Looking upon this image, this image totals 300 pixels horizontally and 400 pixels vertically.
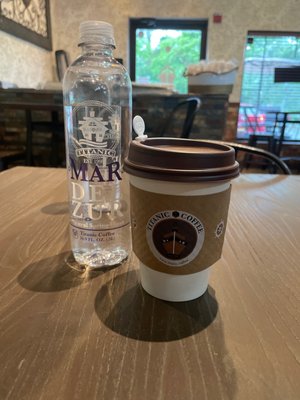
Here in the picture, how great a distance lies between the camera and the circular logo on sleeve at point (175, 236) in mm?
273

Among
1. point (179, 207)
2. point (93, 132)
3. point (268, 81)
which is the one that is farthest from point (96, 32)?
point (268, 81)

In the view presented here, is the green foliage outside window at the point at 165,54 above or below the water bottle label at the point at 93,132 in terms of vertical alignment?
Answer: above

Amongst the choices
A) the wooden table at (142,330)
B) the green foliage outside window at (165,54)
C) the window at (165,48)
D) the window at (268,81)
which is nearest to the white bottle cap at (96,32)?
the wooden table at (142,330)

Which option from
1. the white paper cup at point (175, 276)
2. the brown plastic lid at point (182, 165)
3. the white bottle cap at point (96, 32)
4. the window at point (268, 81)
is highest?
the window at point (268, 81)

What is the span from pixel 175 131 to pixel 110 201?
7.42ft

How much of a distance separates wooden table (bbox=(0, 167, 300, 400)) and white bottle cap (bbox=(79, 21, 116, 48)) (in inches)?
10.6

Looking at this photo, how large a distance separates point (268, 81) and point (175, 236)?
4180mm

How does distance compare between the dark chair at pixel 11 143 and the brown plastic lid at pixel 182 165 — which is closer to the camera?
the brown plastic lid at pixel 182 165

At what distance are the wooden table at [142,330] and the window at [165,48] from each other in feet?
11.7

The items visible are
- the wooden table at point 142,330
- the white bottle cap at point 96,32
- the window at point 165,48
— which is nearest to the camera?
the wooden table at point 142,330

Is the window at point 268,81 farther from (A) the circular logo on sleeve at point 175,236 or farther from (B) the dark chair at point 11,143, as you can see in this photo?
(A) the circular logo on sleeve at point 175,236

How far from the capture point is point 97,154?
37 centimetres

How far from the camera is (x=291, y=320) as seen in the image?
0.30 m

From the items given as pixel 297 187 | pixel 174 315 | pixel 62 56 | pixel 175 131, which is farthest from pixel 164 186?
pixel 62 56
